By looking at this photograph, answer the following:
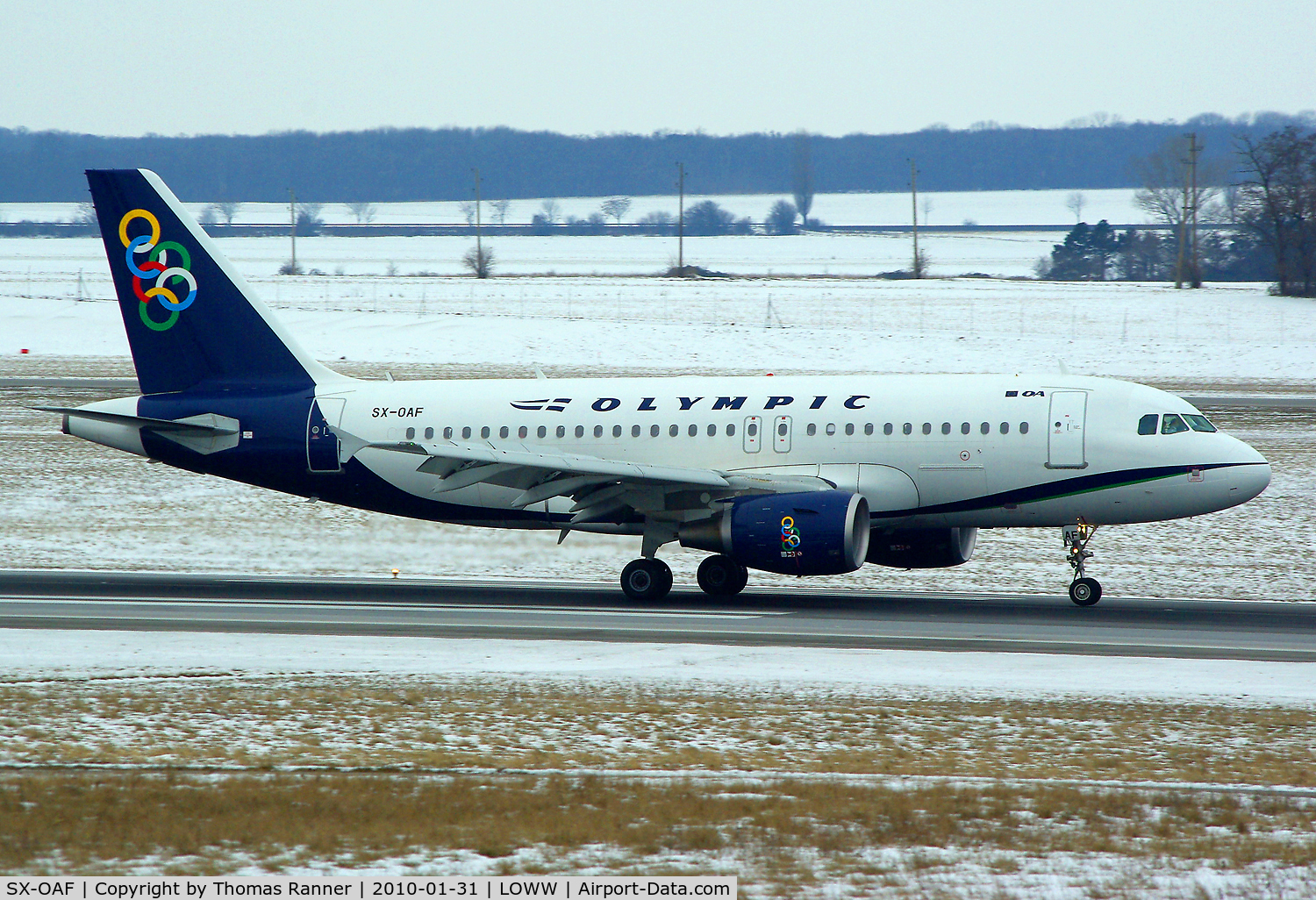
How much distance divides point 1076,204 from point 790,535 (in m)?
163

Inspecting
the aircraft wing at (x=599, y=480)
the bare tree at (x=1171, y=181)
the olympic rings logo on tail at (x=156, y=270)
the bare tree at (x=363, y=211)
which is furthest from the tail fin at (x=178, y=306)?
the bare tree at (x=363, y=211)

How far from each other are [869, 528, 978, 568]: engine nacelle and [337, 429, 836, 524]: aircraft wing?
2.20m

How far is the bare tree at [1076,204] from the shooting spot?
168 meters

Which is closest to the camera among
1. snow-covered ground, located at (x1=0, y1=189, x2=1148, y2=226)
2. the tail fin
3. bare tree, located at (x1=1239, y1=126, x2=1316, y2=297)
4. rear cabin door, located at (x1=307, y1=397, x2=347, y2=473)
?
rear cabin door, located at (x1=307, y1=397, x2=347, y2=473)

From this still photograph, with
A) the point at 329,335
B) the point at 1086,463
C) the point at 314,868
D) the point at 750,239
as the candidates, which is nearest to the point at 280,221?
the point at 750,239

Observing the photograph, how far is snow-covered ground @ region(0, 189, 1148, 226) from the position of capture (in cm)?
16862

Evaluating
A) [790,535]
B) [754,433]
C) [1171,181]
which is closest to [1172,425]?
[790,535]

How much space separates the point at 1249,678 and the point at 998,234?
5739 inches

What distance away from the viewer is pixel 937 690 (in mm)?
17938

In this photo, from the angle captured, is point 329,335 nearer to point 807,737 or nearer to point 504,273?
point 504,273

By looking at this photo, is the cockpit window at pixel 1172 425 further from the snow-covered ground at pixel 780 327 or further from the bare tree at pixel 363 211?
the bare tree at pixel 363 211

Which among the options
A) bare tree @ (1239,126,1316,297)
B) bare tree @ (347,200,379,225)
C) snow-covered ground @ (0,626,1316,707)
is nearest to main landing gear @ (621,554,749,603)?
snow-covered ground @ (0,626,1316,707)

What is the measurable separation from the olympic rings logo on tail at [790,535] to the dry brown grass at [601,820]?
38.1 ft

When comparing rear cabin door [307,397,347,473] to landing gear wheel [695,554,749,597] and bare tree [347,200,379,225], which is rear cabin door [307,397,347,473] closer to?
landing gear wheel [695,554,749,597]
